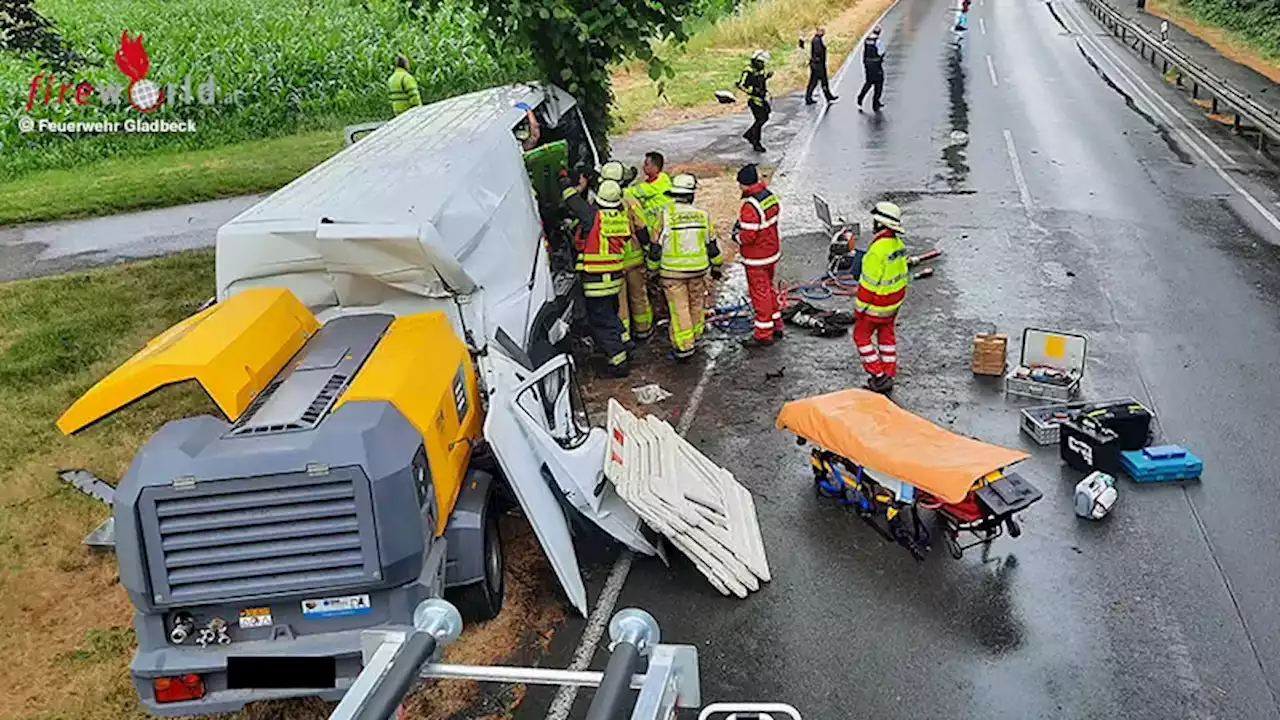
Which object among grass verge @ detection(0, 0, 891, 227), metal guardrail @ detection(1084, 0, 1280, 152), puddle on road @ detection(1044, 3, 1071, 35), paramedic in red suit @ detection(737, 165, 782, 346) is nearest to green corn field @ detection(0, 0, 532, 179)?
grass verge @ detection(0, 0, 891, 227)

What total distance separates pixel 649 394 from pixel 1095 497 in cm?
369

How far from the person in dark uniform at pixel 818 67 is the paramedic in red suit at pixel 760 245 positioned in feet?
41.3

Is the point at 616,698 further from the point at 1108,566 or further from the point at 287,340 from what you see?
the point at 1108,566

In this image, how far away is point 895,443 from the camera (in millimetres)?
6953

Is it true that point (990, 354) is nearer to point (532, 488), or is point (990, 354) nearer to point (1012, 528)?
point (1012, 528)

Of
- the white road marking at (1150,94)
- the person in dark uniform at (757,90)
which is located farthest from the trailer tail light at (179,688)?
the white road marking at (1150,94)

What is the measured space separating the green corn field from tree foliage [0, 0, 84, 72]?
7837mm

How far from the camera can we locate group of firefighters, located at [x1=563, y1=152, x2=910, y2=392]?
29.3 ft

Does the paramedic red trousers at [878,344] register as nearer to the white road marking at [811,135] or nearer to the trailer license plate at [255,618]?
the trailer license plate at [255,618]

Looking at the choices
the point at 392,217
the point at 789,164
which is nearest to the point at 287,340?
the point at 392,217

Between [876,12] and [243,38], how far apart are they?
22.7 m

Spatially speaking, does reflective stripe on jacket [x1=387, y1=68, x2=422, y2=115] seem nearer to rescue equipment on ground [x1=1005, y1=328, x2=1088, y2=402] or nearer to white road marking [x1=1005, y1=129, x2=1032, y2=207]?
white road marking [x1=1005, y1=129, x2=1032, y2=207]

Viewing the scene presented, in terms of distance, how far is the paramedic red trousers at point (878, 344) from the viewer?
9.04 metres

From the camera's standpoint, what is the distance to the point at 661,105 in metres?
22.9
